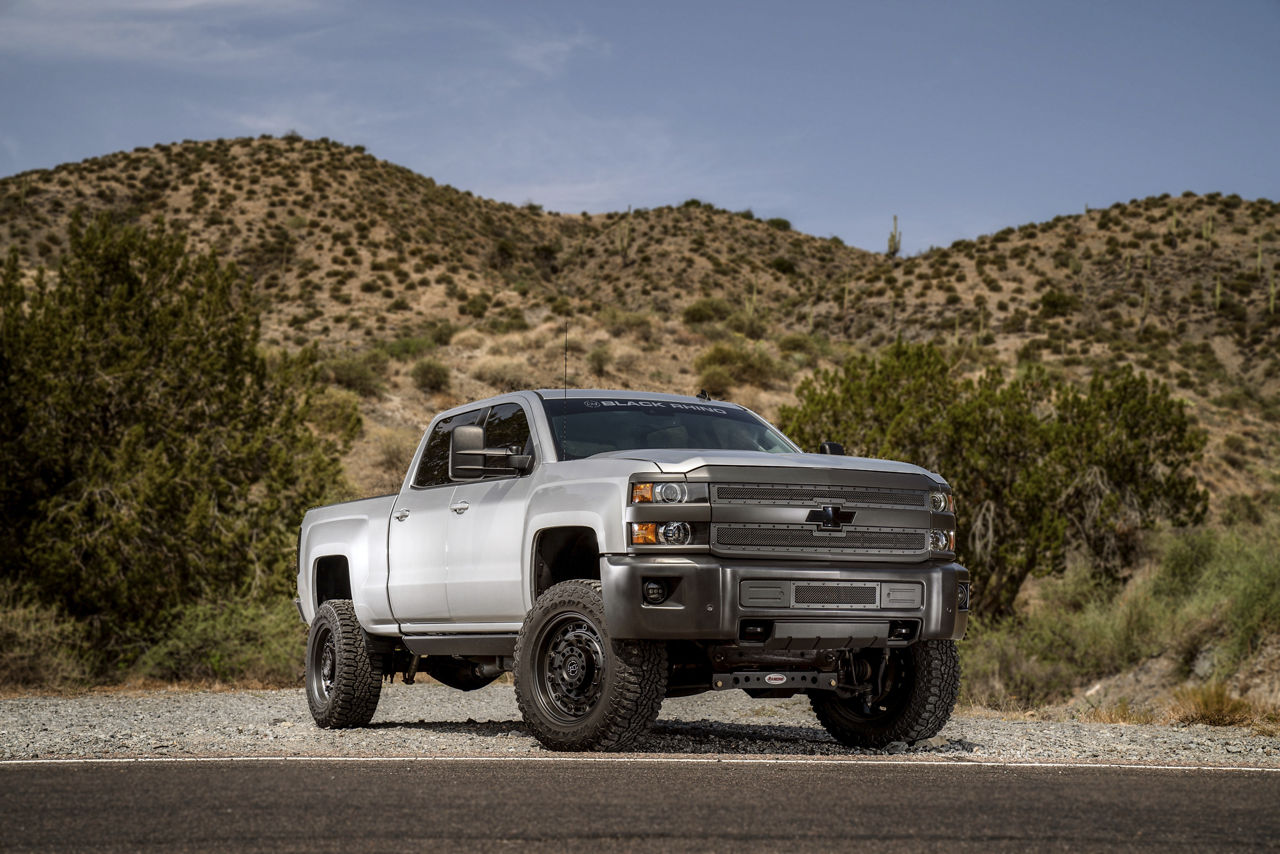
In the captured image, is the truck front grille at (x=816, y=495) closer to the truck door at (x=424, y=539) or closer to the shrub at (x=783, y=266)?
the truck door at (x=424, y=539)

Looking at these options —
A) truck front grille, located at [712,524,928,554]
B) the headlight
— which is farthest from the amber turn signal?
truck front grille, located at [712,524,928,554]

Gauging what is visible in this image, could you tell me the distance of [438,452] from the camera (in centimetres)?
1005

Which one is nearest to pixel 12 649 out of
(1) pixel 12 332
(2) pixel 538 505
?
(1) pixel 12 332

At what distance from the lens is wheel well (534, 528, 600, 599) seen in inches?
325

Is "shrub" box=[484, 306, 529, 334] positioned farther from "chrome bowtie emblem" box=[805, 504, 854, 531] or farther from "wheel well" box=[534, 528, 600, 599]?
"chrome bowtie emblem" box=[805, 504, 854, 531]

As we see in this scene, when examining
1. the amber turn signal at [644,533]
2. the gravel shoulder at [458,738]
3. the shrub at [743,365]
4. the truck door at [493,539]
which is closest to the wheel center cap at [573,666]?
the gravel shoulder at [458,738]

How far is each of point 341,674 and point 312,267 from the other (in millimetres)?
48873

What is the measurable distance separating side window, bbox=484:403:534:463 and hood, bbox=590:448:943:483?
0.86 meters

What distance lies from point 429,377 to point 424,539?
30171 mm

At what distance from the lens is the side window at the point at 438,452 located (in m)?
9.86

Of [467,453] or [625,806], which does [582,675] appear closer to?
[467,453]

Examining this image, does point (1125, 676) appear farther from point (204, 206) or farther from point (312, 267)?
point (204, 206)

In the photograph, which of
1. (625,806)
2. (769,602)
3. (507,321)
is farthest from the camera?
(507,321)

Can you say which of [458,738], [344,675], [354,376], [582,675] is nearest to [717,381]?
[354,376]
